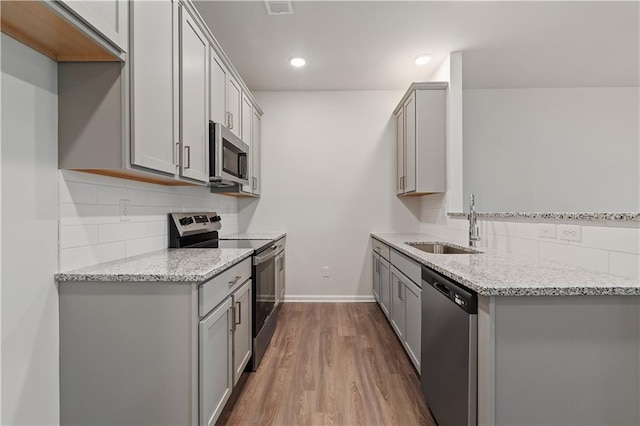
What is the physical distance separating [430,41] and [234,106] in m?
1.85

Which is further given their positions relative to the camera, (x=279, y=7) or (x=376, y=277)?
(x=376, y=277)

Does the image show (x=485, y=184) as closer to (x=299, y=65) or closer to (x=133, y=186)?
(x=299, y=65)

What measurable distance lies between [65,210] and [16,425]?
0.85 m

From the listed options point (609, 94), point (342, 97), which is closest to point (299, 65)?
point (342, 97)

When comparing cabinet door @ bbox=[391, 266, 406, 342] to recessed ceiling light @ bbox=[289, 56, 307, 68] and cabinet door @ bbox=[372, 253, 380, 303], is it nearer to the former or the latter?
cabinet door @ bbox=[372, 253, 380, 303]

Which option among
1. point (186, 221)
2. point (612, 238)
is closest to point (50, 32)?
point (186, 221)

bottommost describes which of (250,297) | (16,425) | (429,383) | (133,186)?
(429,383)

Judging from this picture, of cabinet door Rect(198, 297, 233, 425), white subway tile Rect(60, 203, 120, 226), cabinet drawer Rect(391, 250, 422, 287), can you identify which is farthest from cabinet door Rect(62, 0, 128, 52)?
cabinet drawer Rect(391, 250, 422, 287)

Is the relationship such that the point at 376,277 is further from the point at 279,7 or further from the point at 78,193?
the point at 78,193

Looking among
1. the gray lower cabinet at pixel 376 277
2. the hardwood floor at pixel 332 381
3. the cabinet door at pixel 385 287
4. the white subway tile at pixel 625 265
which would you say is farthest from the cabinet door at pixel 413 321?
the gray lower cabinet at pixel 376 277

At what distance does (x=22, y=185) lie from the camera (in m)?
1.22

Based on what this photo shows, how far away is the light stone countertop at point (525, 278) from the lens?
115 cm

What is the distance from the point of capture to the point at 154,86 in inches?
61.0

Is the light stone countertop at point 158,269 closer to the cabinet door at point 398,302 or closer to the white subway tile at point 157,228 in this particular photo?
the white subway tile at point 157,228
